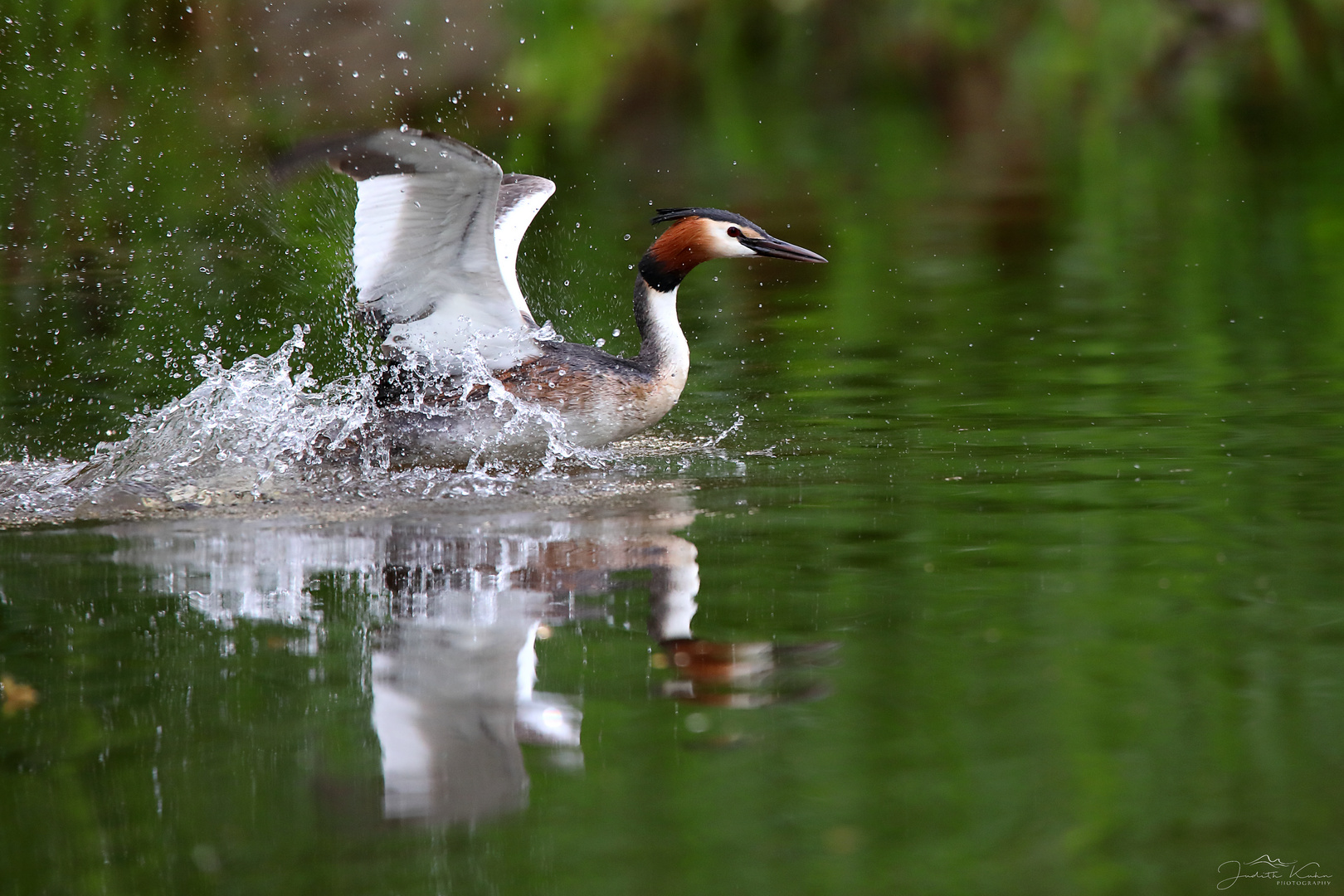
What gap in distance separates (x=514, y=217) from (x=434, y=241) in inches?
35.1

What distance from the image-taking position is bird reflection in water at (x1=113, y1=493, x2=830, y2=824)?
4.21 metres

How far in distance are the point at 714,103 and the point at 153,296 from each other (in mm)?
16759

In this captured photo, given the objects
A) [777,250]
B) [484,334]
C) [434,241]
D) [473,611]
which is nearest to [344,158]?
[434,241]

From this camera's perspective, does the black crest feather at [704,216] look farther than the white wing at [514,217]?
Yes

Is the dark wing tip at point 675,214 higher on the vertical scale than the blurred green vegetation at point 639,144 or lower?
lower

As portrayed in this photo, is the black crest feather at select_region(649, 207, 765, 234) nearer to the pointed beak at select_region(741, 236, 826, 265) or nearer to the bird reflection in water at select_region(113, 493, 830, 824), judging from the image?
the pointed beak at select_region(741, 236, 826, 265)

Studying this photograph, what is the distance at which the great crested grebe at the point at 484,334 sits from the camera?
7293 mm

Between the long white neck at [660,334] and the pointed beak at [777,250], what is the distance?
0.44 meters

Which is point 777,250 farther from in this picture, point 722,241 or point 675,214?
point 675,214

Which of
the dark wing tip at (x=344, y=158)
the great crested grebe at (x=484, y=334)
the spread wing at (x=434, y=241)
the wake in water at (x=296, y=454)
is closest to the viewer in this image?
the dark wing tip at (x=344, y=158)

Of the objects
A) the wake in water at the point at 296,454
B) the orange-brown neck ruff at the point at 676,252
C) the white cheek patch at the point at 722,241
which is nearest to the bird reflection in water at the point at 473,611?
the wake in water at the point at 296,454

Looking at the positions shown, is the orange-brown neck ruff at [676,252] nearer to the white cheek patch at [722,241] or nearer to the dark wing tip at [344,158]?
the white cheek patch at [722,241]

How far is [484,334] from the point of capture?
7.80m

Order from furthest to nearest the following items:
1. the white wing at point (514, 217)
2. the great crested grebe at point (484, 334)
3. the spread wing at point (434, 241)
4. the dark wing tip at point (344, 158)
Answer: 1. the white wing at point (514, 217)
2. the great crested grebe at point (484, 334)
3. the spread wing at point (434, 241)
4. the dark wing tip at point (344, 158)
